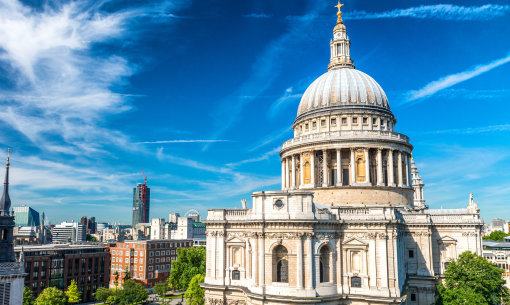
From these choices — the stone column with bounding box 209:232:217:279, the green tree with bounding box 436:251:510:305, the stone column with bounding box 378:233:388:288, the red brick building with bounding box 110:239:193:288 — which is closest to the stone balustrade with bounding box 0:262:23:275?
the stone column with bounding box 209:232:217:279

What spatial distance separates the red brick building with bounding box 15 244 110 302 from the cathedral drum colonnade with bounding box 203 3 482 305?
57.6m

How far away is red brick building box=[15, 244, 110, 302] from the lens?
86812 mm

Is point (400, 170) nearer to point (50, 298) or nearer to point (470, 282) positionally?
point (470, 282)

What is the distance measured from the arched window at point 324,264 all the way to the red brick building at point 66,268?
224ft

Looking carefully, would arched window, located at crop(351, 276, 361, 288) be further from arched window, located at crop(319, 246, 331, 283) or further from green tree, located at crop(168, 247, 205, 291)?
green tree, located at crop(168, 247, 205, 291)

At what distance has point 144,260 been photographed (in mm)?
110500

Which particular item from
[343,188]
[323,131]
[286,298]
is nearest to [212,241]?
[286,298]

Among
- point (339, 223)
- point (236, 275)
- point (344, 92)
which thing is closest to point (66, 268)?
point (236, 275)

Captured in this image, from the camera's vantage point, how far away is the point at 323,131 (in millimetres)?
62188

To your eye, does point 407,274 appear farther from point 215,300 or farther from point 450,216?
point 215,300

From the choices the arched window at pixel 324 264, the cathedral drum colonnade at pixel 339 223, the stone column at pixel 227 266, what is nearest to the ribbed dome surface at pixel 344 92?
the cathedral drum colonnade at pixel 339 223

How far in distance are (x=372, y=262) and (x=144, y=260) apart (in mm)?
82024

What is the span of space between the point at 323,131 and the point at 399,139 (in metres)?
11.7

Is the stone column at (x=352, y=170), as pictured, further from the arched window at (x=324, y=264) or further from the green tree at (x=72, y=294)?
the green tree at (x=72, y=294)
